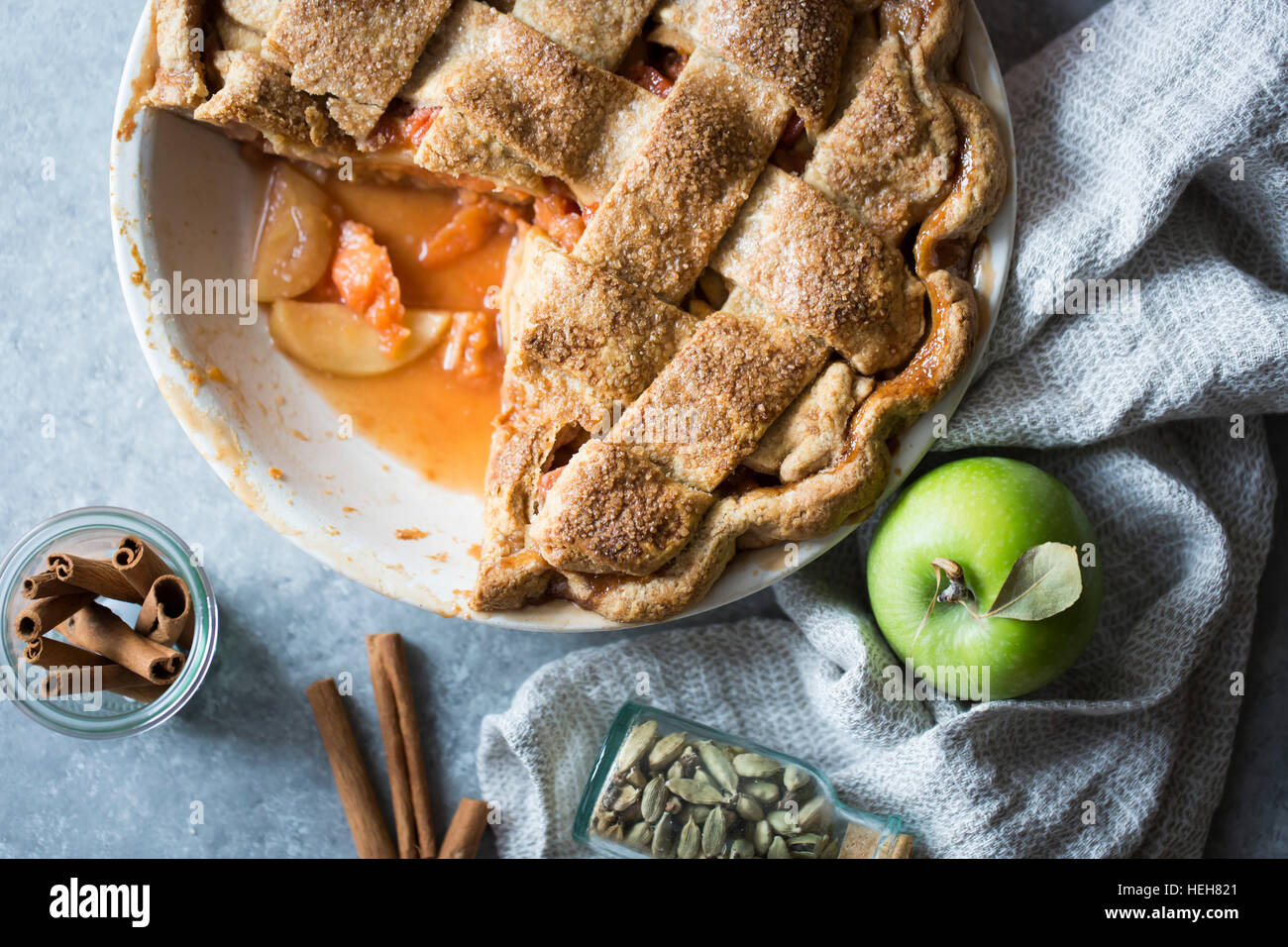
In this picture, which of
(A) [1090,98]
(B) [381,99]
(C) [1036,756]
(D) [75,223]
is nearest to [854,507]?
(C) [1036,756]

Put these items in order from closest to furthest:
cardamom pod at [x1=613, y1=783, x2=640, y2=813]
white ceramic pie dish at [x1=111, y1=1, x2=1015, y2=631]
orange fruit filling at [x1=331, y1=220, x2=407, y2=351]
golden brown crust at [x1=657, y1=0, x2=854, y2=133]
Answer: golden brown crust at [x1=657, y1=0, x2=854, y2=133]
white ceramic pie dish at [x1=111, y1=1, x2=1015, y2=631]
cardamom pod at [x1=613, y1=783, x2=640, y2=813]
orange fruit filling at [x1=331, y1=220, x2=407, y2=351]

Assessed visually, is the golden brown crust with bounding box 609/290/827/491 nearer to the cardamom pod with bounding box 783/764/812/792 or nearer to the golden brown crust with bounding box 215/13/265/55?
the cardamom pod with bounding box 783/764/812/792

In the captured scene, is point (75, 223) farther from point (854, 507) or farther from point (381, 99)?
point (854, 507)

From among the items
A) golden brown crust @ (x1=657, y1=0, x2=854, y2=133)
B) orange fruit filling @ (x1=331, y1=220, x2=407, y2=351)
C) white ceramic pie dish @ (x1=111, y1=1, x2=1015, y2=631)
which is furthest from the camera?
orange fruit filling @ (x1=331, y1=220, x2=407, y2=351)

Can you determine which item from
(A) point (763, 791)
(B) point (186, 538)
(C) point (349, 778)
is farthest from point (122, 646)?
(A) point (763, 791)

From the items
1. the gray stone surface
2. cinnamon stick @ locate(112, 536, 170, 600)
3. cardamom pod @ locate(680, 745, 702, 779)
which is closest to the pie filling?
the gray stone surface

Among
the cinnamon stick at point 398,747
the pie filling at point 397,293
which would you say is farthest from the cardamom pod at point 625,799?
the pie filling at point 397,293

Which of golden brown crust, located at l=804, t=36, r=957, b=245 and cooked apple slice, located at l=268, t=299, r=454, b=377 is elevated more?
golden brown crust, located at l=804, t=36, r=957, b=245

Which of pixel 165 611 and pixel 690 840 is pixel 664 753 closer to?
pixel 690 840
